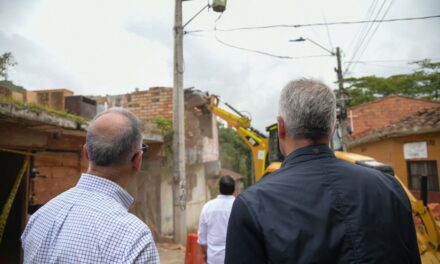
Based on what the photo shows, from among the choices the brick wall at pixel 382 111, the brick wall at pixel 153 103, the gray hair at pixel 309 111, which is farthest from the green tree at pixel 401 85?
the gray hair at pixel 309 111

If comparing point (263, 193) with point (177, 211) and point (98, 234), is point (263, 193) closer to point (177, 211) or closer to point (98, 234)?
point (98, 234)

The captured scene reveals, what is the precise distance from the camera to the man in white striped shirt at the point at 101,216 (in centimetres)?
138

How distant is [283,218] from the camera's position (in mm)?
1267

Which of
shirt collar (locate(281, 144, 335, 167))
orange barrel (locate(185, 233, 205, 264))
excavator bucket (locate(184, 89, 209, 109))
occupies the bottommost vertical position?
orange barrel (locate(185, 233, 205, 264))

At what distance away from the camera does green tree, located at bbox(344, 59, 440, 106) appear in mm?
23547

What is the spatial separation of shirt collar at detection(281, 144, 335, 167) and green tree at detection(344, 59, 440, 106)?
24225 mm

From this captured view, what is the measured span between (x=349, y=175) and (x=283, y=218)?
34 centimetres

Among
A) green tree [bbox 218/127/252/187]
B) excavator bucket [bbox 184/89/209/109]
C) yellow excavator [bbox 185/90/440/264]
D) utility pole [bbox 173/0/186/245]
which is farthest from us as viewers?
green tree [bbox 218/127/252/187]

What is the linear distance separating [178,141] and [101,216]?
7169 millimetres

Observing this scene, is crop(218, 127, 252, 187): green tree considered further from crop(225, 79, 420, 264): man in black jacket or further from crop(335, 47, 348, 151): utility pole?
crop(225, 79, 420, 264): man in black jacket

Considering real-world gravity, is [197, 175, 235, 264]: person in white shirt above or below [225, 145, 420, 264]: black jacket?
below

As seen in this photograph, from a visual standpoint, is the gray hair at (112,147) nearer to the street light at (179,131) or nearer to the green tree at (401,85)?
the street light at (179,131)

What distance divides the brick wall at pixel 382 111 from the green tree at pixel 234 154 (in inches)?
487

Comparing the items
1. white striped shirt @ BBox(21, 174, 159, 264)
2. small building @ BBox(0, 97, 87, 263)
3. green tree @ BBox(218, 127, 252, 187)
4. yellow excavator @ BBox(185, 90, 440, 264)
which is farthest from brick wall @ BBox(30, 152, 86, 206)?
green tree @ BBox(218, 127, 252, 187)
